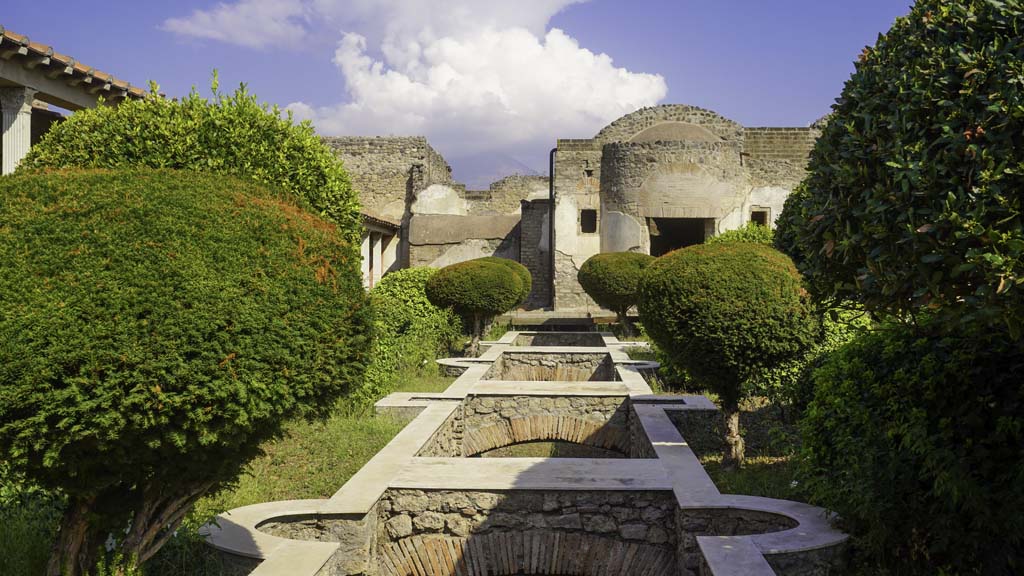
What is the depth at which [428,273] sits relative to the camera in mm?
15422

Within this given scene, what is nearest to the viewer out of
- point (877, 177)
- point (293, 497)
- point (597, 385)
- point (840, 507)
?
point (877, 177)

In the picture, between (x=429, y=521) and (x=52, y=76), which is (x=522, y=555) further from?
(x=52, y=76)

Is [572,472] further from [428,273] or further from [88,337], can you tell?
[428,273]

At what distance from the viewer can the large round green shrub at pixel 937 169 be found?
2.48 meters

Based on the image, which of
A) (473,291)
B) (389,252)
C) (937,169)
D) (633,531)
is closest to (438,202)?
(389,252)

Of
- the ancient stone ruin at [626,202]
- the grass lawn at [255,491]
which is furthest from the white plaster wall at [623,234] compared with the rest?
the grass lawn at [255,491]

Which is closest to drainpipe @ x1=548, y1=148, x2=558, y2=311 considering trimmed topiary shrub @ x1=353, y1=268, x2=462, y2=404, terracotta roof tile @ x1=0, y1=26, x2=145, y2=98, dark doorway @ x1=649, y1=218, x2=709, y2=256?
dark doorway @ x1=649, y1=218, x2=709, y2=256

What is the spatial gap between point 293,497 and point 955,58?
468cm

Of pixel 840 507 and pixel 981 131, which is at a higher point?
pixel 981 131

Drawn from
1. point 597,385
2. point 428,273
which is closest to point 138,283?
point 597,385

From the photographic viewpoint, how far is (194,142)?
167 inches

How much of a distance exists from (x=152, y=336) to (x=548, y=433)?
5.96m

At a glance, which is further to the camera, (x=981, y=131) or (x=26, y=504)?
(x=26, y=504)

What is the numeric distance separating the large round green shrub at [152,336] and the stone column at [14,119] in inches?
327
